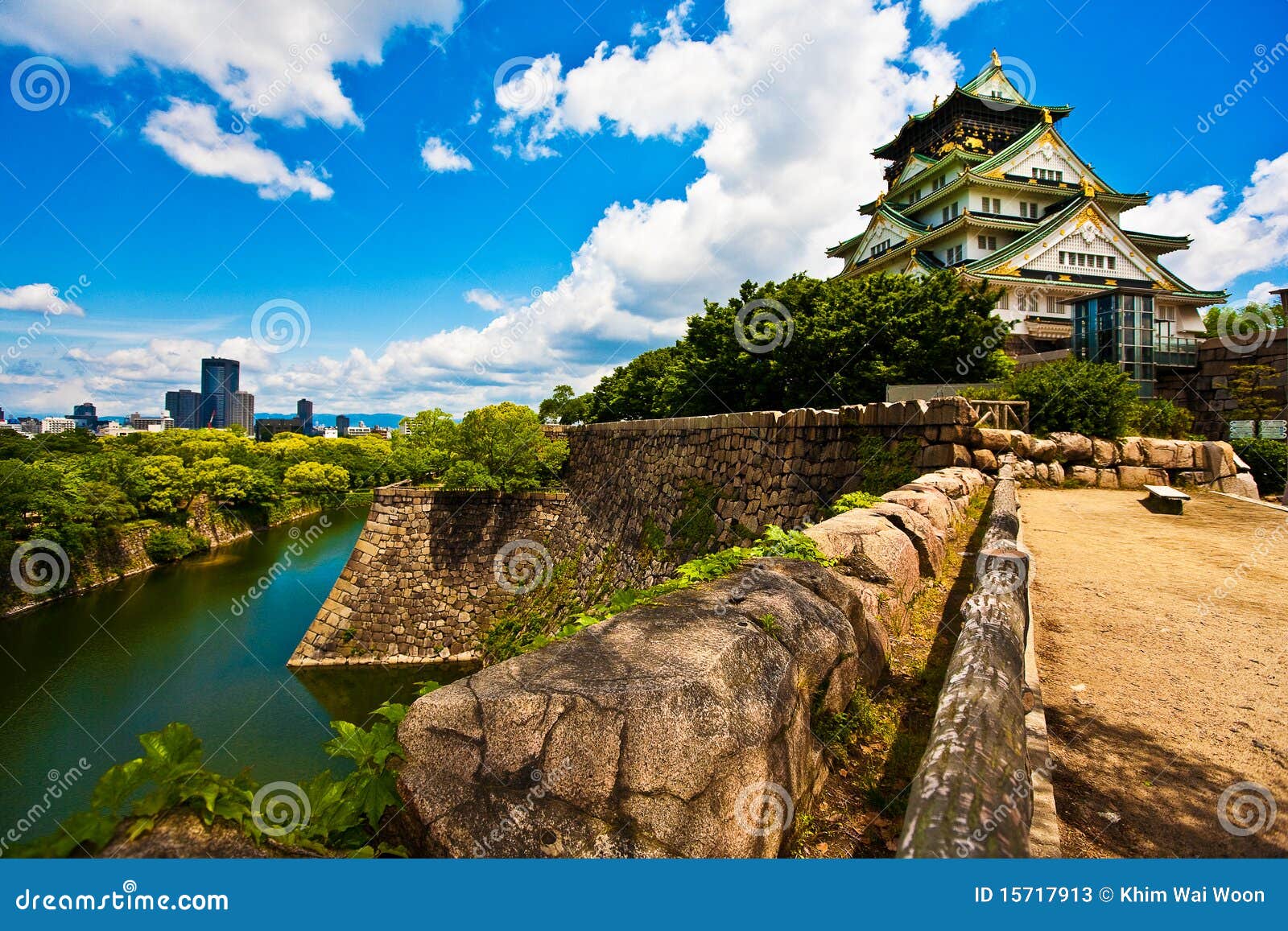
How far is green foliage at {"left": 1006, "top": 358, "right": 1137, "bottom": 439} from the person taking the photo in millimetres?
9281

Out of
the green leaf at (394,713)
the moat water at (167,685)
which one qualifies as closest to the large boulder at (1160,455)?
the green leaf at (394,713)

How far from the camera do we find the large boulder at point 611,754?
1.57 metres

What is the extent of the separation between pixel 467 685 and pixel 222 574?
29.0 meters

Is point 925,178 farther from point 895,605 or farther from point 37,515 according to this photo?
point 37,515

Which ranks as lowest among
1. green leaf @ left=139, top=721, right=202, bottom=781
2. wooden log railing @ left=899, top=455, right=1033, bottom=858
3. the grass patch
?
the grass patch

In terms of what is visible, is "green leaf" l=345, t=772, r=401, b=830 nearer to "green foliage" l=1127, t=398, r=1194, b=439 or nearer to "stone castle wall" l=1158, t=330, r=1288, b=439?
"green foliage" l=1127, t=398, r=1194, b=439

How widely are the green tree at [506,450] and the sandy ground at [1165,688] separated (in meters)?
13.4

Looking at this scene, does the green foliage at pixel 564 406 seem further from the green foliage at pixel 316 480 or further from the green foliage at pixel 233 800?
the green foliage at pixel 233 800

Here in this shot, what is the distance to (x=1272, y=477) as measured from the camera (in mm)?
10398

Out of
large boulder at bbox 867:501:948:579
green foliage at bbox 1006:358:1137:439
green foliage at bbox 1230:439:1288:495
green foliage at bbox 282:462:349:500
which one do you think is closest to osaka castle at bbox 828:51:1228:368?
green foliage at bbox 1230:439:1288:495

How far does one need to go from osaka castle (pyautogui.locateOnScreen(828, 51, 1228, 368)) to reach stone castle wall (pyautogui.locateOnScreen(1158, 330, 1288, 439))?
1.69 metres

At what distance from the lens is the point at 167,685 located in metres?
14.4

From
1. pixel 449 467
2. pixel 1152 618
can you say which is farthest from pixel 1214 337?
pixel 449 467

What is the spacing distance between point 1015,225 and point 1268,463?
1928 centimetres
